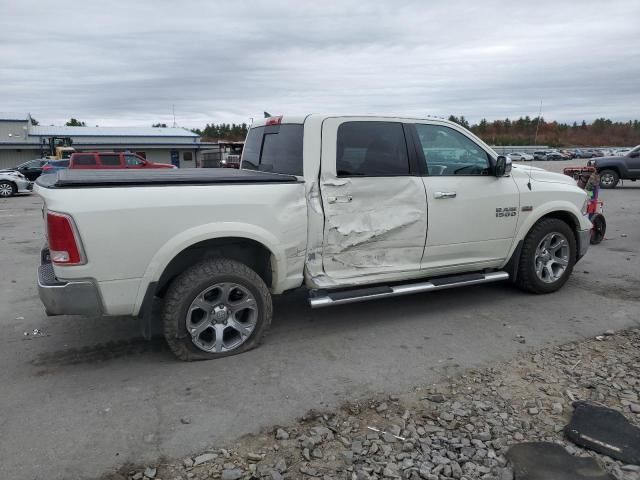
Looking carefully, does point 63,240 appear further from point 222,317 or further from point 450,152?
point 450,152

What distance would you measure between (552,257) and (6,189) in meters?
21.1

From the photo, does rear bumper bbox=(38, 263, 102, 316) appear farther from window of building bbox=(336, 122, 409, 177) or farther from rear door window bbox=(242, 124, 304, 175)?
window of building bbox=(336, 122, 409, 177)

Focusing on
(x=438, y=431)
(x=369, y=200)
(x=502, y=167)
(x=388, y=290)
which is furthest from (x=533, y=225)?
(x=438, y=431)

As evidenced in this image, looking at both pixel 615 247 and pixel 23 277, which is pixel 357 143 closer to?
pixel 23 277

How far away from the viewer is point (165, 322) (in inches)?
152

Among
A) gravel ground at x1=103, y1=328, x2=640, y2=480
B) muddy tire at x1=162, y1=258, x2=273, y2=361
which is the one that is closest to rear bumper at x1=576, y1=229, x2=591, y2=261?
gravel ground at x1=103, y1=328, x2=640, y2=480

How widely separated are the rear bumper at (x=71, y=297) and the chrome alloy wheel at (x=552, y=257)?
4.48 m

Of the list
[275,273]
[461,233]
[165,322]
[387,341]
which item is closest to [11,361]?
[165,322]

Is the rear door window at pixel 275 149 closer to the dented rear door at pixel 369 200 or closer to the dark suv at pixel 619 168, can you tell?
the dented rear door at pixel 369 200

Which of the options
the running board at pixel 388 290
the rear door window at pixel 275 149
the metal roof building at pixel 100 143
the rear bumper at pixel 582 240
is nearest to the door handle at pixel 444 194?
the running board at pixel 388 290

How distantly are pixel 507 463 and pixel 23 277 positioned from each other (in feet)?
20.8

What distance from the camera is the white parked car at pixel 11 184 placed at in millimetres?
20031

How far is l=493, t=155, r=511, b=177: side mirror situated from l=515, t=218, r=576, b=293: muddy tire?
836 mm

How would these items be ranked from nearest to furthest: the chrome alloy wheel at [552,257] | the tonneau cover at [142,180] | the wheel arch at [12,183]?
the tonneau cover at [142,180] → the chrome alloy wheel at [552,257] → the wheel arch at [12,183]
